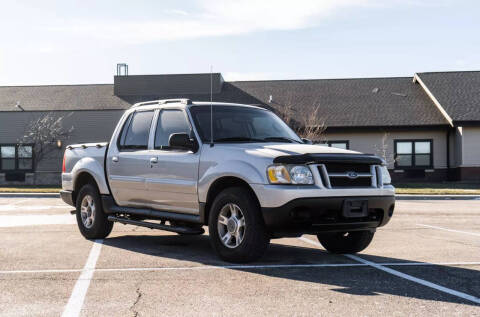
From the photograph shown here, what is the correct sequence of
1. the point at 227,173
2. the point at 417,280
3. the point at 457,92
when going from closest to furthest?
the point at 417,280 < the point at 227,173 < the point at 457,92

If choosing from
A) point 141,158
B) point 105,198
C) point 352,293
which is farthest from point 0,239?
point 352,293

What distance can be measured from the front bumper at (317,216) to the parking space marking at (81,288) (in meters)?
2.03

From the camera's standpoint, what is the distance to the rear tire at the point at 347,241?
330 inches

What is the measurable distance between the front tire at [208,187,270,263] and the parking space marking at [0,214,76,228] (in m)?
6.25

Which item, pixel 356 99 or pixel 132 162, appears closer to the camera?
pixel 132 162

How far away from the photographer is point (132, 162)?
9.24 metres

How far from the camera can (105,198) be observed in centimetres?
972

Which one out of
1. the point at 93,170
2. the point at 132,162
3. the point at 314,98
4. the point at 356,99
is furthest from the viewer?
the point at 314,98

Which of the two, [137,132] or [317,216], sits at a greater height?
[137,132]

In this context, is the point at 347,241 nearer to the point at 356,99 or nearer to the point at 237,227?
the point at 237,227

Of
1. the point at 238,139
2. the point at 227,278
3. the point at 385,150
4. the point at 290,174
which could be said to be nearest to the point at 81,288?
the point at 227,278

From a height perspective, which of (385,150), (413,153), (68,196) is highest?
(385,150)

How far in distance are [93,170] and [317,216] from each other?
4.28 metres

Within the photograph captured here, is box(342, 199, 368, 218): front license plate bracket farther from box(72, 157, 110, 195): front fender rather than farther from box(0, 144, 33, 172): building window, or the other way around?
box(0, 144, 33, 172): building window
